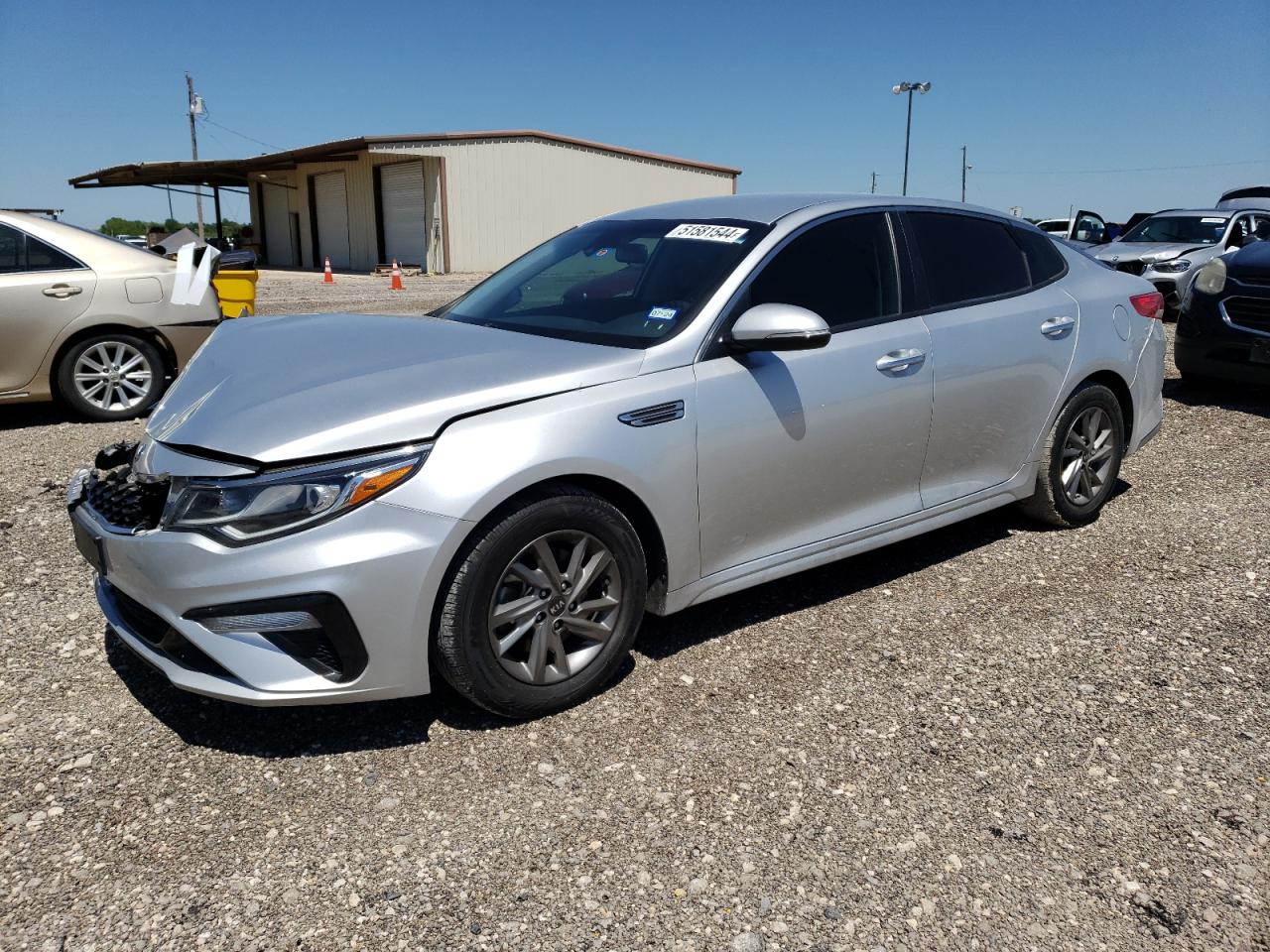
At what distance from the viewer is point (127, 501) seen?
303 cm

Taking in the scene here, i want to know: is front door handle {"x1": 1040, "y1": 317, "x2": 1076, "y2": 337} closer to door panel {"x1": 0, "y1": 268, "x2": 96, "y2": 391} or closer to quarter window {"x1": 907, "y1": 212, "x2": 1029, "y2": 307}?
quarter window {"x1": 907, "y1": 212, "x2": 1029, "y2": 307}

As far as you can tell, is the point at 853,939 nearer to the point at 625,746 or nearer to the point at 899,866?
the point at 899,866

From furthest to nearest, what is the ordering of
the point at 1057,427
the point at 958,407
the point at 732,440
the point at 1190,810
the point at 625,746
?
the point at 1057,427, the point at 958,407, the point at 732,440, the point at 625,746, the point at 1190,810

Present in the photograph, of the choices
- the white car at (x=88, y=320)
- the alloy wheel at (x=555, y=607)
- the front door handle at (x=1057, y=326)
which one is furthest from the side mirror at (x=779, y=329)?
the white car at (x=88, y=320)

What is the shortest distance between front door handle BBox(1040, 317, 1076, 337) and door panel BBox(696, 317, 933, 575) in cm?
87

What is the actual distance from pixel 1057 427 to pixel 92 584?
170 inches

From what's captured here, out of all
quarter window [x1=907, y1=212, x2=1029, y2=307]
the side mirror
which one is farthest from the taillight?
the side mirror

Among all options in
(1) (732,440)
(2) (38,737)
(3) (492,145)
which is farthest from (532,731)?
(3) (492,145)

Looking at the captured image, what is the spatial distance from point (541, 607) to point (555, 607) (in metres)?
0.05

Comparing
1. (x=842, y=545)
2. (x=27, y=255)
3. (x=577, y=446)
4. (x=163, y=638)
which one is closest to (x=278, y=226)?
(x=27, y=255)

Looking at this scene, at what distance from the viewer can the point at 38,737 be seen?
310cm

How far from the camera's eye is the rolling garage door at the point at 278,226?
4088cm

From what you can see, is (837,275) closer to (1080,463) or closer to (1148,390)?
(1080,463)

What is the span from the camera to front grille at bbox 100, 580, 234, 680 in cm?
280
